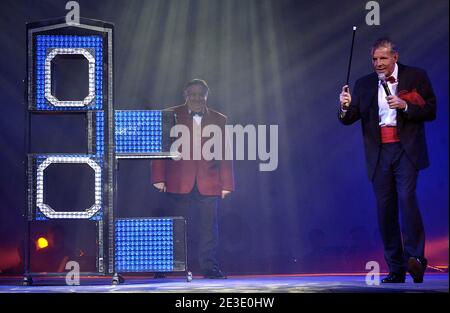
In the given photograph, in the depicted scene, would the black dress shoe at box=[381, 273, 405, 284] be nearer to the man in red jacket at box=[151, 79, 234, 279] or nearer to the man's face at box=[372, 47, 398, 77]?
the man's face at box=[372, 47, 398, 77]

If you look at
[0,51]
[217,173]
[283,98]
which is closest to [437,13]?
[283,98]

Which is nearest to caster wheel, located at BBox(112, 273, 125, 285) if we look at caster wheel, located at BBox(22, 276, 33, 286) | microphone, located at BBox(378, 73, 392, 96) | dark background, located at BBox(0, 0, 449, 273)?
caster wheel, located at BBox(22, 276, 33, 286)

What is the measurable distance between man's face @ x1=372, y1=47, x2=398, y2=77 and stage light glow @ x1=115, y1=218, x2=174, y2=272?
2074 millimetres

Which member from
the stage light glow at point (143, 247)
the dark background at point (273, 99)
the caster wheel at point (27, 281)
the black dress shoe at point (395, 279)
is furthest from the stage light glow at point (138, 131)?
the black dress shoe at point (395, 279)

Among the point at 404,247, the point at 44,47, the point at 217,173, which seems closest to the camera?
the point at 404,247

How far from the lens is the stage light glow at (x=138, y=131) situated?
6055 mm

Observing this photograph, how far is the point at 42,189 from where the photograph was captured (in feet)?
19.5

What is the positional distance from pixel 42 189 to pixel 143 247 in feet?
2.95

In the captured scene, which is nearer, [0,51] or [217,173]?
[217,173]

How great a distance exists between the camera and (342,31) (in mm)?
7254

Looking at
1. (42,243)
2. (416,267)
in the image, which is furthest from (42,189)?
(416,267)

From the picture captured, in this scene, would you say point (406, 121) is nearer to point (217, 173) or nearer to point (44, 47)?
point (217, 173)

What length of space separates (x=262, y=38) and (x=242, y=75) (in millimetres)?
406

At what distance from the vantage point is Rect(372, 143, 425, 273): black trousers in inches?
211
